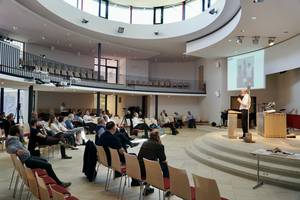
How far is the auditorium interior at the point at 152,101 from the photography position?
4.84m

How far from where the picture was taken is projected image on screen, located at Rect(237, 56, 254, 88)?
14.0 m

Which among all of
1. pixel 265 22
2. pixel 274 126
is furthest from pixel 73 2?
pixel 274 126

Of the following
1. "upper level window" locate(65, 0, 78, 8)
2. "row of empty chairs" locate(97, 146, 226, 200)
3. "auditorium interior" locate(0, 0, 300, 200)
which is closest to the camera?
"row of empty chairs" locate(97, 146, 226, 200)

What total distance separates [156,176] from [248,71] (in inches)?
457

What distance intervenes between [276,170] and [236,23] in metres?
6.73

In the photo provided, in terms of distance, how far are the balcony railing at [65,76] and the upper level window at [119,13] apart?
153 inches

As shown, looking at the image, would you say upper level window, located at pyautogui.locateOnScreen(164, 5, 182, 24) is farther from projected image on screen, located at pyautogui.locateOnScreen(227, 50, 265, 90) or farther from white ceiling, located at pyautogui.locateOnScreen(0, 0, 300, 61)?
projected image on screen, located at pyautogui.locateOnScreen(227, 50, 265, 90)

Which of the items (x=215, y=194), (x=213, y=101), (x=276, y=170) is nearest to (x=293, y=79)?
(x=213, y=101)

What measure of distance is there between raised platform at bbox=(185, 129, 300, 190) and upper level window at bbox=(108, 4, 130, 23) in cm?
1171

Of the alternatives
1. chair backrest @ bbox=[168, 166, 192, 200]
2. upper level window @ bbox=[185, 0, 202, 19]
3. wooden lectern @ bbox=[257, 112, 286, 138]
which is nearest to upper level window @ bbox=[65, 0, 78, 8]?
upper level window @ bbox=[185, 0, 202, 19]

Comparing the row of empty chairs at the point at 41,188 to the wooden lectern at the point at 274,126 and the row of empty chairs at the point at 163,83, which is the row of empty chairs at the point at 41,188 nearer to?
the wooden lectern at the point at 274,126

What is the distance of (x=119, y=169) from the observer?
4.87 meters

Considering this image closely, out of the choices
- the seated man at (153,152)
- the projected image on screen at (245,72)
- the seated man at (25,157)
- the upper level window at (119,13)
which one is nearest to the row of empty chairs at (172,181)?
the seated man at (153,152)

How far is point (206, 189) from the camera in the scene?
3.19 metres
